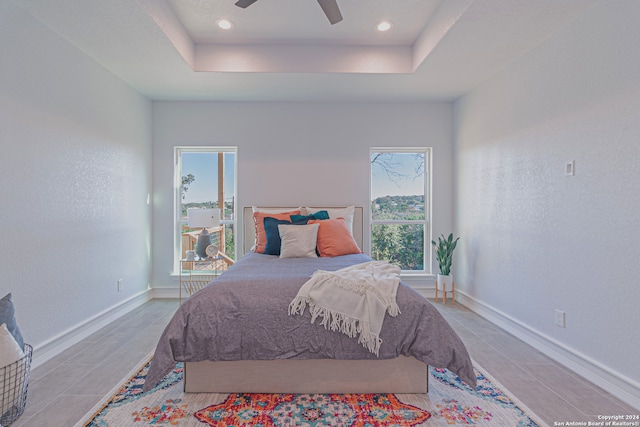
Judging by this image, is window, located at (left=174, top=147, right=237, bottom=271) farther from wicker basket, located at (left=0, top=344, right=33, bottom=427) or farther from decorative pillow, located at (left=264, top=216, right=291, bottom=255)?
wicker basket, located at (left=0, top=344, right=33, bottom=427)

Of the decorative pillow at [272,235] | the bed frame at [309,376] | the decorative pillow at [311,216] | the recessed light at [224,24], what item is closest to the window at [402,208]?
the decorative pillow at [311,216]

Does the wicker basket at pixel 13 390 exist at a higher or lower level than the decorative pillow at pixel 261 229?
lower

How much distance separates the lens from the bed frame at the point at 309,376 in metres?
1.95

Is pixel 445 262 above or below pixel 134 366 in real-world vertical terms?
above

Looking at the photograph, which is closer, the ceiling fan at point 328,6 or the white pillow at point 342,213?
the ceiling fan at point 328,6

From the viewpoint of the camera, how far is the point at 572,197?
2363mm

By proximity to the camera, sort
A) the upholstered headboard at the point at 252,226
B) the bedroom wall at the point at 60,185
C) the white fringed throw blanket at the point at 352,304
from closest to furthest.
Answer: the white fringed throw blanket at the point at 352,304 < the bedroom wall at the point at 60,185 < the upholstered headboard at the point at 252,226

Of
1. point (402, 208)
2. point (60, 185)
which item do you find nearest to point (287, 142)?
point (402, 208)

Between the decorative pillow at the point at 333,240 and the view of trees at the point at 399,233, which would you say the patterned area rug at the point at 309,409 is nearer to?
the decorative pillow at the point at 333,240

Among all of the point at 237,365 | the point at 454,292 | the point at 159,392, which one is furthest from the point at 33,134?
the point at 454,292

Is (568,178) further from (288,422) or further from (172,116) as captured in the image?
(172,116)

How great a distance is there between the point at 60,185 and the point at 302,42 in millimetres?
2498

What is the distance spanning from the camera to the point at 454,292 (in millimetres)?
4043

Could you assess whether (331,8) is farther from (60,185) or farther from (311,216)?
(60,185)
